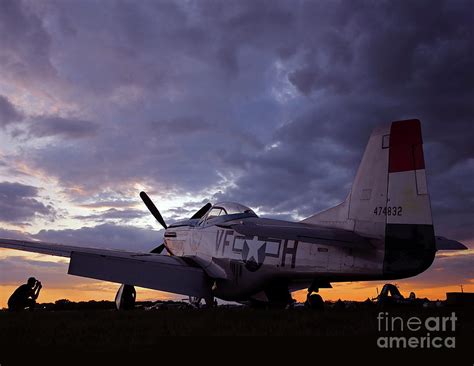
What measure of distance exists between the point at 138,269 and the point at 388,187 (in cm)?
771

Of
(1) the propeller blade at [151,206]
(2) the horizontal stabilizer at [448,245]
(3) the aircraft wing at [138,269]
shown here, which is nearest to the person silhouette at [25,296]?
(3) the aircraft wing at [138,269]

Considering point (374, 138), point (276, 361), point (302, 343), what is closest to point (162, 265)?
point (374, 138)

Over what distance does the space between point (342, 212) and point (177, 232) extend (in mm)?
8451

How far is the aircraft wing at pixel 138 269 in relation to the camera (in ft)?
44.5

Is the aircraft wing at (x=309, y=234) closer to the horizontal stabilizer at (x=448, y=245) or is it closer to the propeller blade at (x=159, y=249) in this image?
the horizontal stabilizer at (x=448, y=245)

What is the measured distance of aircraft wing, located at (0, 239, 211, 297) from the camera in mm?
13570

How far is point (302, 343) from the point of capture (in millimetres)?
6195

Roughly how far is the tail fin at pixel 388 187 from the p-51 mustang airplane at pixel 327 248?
0.08ft

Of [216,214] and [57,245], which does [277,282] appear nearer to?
[216,214]

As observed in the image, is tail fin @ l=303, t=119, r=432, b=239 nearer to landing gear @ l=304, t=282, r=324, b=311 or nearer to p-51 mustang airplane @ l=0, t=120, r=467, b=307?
p-51 mustang airplane @ l=0, t=120, r=467, b=307

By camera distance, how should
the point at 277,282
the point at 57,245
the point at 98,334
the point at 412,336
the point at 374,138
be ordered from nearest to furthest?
the point at 412,336
the point at 98,334
the point at 374,138
the point at 277,282
the point at 57,245

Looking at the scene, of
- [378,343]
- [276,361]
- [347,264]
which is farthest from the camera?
[347,264]

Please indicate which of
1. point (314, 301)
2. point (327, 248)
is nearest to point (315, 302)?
point (314, 301)

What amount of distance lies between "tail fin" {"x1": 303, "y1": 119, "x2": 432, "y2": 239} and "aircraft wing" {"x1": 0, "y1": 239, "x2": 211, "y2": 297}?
5.14m
